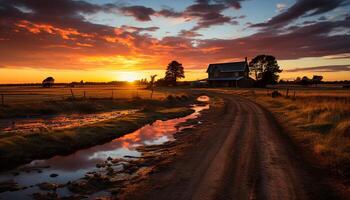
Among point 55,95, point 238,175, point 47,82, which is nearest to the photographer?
point 238,175

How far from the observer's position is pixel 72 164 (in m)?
14.1

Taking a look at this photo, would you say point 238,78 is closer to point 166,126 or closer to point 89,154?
point 166,126

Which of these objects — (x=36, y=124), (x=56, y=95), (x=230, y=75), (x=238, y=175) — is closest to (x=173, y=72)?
(x=230, y=75)

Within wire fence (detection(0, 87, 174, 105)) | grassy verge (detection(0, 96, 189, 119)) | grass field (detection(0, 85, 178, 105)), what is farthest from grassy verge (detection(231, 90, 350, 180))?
grass field (detection(0, 85, 178, 105))

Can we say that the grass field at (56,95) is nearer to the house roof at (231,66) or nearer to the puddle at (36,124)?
the puddle at (36,124)

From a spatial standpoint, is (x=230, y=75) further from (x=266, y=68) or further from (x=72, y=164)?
(x=72, y=164)

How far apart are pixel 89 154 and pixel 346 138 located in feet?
45.3

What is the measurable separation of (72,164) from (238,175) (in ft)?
26.4

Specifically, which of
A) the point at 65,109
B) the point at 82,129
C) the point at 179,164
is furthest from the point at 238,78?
the point at 179,164

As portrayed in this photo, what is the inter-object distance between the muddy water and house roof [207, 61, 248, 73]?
276 ft

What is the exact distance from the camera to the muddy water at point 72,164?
1099 cm

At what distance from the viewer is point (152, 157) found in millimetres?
14820

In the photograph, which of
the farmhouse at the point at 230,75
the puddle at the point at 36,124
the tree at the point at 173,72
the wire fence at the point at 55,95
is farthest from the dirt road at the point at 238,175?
the tree at the point at 173,72

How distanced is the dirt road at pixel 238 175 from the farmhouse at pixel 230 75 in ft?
284
